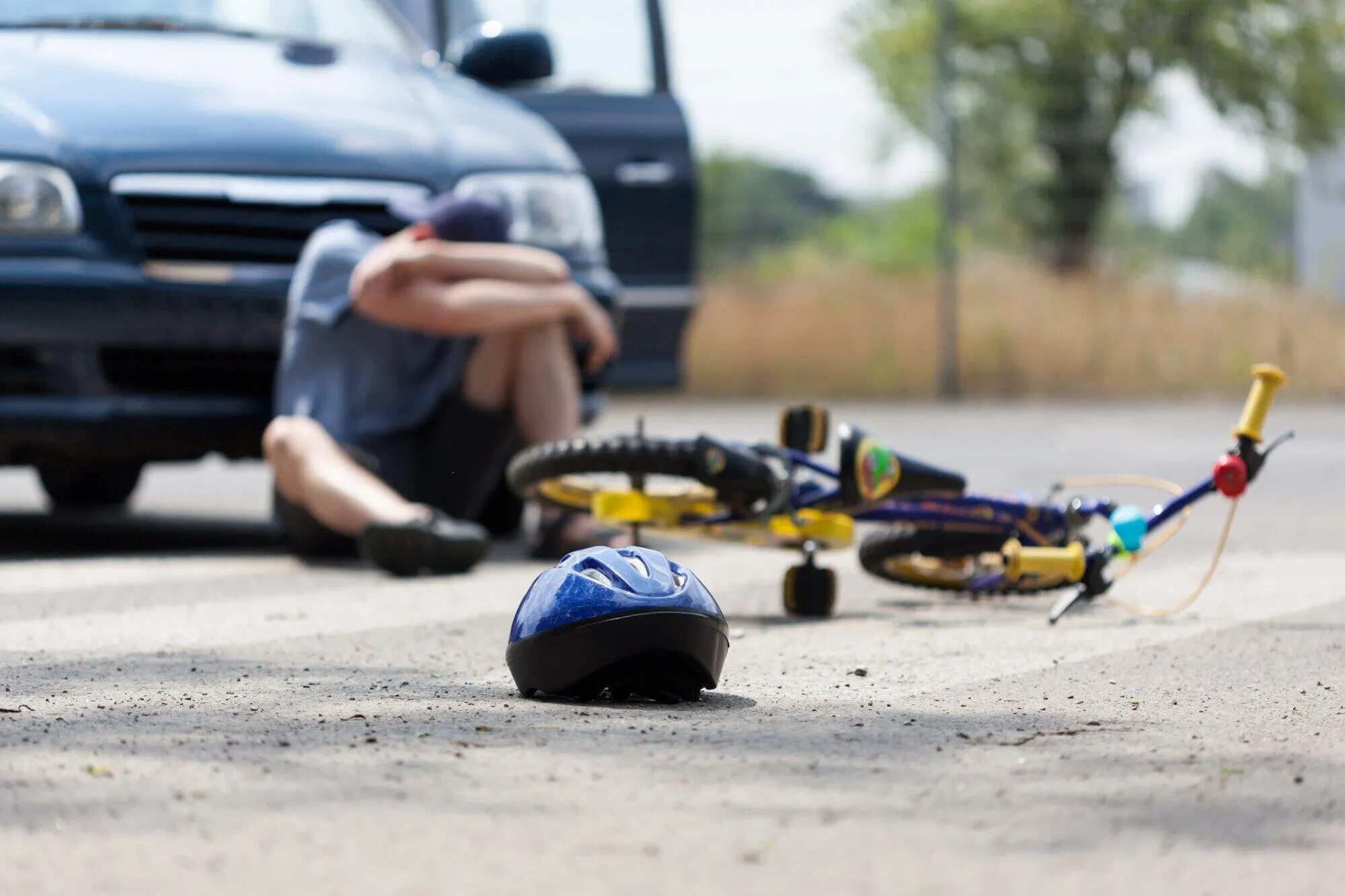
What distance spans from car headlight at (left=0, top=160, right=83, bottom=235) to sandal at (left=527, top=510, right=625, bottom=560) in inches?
64.3

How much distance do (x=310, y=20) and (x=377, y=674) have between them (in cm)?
412

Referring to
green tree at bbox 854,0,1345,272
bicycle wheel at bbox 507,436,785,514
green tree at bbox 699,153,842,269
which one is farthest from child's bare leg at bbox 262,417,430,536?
green tree at bbox 854,0,1345,272

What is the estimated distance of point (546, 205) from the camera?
7.39m

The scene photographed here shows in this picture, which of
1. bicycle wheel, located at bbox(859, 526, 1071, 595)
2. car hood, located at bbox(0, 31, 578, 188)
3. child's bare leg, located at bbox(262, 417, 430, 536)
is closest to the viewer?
bicycle wheel, located at bbox(859, 526, 1071, 595)

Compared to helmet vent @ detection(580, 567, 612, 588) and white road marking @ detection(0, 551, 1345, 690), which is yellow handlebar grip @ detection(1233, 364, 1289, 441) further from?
helmet vent @ detection(580, 567, 612, 588)

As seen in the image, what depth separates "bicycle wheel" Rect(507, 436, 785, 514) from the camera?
17.9 ft

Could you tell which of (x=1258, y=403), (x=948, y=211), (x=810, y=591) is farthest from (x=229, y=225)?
(x=948, y=211)

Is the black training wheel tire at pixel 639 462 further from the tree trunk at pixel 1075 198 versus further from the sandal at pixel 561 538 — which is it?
the tree trunk at pixel 1075 198

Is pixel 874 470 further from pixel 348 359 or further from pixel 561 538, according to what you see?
pixel 348 359

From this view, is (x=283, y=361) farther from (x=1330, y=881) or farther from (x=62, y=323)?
(x=1330, y=881)

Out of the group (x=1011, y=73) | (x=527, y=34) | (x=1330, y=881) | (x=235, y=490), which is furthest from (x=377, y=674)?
(x=1011, y=73)

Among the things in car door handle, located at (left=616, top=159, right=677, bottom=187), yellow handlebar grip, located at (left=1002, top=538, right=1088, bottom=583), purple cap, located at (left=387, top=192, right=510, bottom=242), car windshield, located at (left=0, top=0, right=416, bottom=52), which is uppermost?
car windshield, located at (left=0, top=0, right=416, bottom=52)

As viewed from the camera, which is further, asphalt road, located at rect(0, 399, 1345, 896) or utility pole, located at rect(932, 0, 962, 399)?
utility pole, located at rect(932, 0, 962, 399)

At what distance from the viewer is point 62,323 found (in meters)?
6.70
